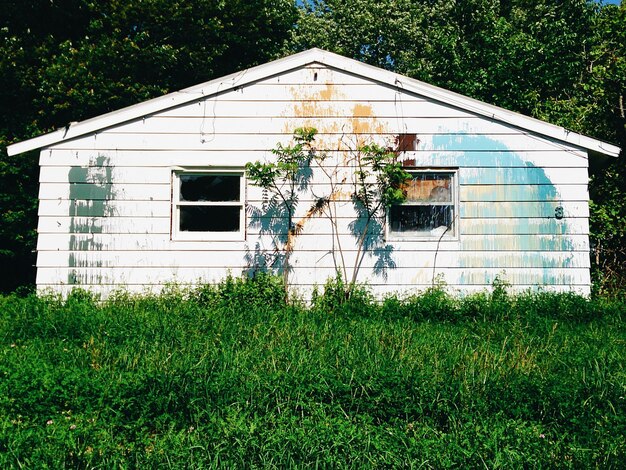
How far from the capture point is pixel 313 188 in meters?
9.62

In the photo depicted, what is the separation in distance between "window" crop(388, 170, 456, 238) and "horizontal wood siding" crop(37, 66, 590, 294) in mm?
144

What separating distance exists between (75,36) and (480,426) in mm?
19085

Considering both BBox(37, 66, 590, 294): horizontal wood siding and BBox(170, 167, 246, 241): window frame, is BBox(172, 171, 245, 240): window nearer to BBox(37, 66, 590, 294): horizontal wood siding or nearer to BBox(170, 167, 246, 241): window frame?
BBox(170, 167, 246, 241): window frame

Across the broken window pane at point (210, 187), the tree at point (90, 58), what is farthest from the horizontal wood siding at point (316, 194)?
the tree at point (90, 58)

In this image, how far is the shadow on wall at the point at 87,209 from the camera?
30.9ft

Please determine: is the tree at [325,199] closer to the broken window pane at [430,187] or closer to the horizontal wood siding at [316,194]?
the horizontal wood siding at [316,194]

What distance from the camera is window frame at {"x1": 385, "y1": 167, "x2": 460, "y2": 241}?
380 inches

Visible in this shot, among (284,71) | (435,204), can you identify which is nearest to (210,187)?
(284,71)

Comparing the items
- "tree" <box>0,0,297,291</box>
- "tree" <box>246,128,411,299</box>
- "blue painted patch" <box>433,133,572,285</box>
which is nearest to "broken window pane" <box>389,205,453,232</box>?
"tree" <box>246,128,411,299</box>

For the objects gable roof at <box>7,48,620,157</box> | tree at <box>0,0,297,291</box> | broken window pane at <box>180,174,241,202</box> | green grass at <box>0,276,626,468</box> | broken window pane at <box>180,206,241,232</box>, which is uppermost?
tree at <box>0,0,297,291</box>

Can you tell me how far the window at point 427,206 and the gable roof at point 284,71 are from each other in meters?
1.24

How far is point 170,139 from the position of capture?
31.7ft

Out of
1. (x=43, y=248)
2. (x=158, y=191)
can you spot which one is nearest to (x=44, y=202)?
(x=43, y=248)

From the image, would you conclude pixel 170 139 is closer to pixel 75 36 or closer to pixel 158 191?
pixel 158 191
